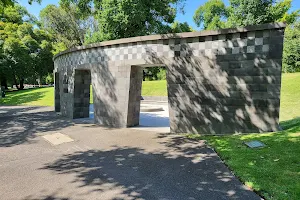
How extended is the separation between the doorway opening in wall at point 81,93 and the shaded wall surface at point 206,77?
2.03m

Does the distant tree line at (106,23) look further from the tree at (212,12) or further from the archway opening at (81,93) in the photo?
the archway opening at (81,93)

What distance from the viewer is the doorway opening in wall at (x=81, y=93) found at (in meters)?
10.4

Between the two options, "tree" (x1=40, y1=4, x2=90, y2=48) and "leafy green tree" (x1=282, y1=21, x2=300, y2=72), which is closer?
"leafy green tree" (x1=282, y1=21, x2=300, y2=72)

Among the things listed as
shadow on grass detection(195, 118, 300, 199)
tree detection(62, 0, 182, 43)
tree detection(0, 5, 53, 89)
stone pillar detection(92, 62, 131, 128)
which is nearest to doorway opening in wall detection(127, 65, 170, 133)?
stone pillar detection(92, 62, 131, 128)

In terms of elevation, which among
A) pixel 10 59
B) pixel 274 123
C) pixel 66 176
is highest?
pixel 10 59

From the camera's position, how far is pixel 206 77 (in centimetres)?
686

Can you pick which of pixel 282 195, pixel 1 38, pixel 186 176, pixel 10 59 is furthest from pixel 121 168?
pixel 1 38

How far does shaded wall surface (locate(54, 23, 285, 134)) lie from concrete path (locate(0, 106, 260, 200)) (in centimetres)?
144

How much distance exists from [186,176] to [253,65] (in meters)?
4.44

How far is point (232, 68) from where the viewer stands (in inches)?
256

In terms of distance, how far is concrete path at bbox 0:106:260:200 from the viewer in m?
3.27

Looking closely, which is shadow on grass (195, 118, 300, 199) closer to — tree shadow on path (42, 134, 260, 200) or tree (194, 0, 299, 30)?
tree shadow on path (42, 134, 260, 200)

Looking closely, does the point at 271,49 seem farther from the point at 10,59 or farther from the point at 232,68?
the point at 10,59

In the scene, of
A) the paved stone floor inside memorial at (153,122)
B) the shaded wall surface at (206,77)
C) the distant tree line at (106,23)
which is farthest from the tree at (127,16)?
the shaded wall surface at (206,77)
